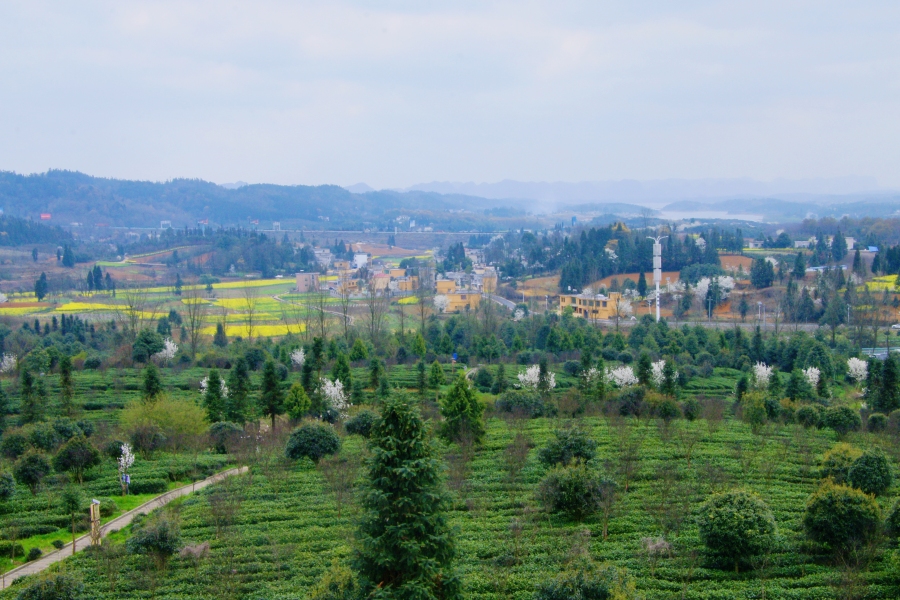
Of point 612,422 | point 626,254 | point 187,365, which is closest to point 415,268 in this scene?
point 626,254

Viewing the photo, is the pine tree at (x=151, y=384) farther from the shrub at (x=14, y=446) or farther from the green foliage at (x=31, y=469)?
the green foliage at (x=31, y=469)

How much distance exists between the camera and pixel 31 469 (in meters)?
17.3

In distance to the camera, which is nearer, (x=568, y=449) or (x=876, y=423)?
(x=568, y=449)

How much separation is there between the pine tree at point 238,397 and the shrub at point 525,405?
8.00m

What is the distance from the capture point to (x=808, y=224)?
329ft

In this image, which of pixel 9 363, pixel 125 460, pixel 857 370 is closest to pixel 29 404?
pixel 125 460

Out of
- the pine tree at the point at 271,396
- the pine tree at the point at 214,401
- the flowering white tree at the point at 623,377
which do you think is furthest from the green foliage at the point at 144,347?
the flowering white tree at the point at 623,377

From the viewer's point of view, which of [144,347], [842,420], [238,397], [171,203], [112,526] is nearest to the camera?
[112,526]

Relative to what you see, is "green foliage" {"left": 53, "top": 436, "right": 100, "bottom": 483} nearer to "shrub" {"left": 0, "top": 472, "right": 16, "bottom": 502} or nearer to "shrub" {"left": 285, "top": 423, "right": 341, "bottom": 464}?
"shrub" {"left": 0, "top": 472, "right": 16, "bottom": 502}

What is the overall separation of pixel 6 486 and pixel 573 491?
39.2 feet

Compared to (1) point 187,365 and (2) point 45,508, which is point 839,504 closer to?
(2) point 45,508

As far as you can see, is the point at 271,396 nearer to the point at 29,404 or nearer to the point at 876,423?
the point at 29,404

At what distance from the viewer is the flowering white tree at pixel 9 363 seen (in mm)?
33706

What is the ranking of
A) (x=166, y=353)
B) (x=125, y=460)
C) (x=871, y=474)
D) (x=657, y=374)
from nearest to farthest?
(x=871, y=474)
(x=125, y=460)
(x=657, y=374)
(x=166, y=353)
